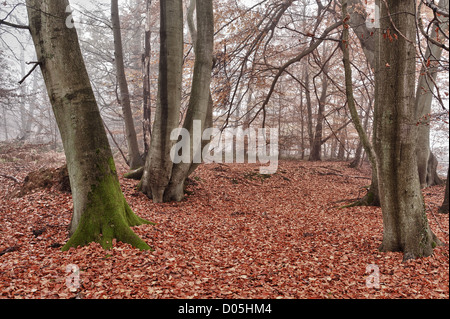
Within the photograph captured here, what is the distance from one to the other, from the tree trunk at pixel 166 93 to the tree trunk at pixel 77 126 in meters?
2.51

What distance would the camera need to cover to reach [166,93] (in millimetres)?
6441

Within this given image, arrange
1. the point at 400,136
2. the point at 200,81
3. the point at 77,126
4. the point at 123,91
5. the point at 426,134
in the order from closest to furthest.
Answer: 1. the point at 400,136
2. the point at 77,126
3. the point at 200,81
4. the point at 426,134
5. the point at 123,91

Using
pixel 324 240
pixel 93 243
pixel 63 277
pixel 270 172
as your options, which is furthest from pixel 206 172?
pixel 63 277

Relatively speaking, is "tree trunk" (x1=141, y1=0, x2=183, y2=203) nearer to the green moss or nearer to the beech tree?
the beech tree

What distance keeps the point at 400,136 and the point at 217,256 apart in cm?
287

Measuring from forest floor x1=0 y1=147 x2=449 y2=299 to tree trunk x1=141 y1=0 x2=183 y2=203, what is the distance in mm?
804

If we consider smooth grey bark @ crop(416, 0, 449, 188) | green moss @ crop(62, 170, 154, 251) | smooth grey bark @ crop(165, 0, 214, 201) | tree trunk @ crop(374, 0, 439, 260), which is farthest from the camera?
smooth grey bark @ crop(416, 0, 449, 188)

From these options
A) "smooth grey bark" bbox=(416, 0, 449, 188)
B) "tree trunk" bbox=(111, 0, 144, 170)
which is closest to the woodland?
"tree trunk" bbox=(111, 0, 144, 170)

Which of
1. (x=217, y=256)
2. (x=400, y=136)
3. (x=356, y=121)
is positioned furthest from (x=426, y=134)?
(x=217, y=256)

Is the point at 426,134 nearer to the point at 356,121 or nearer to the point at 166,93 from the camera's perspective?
the point at 356,121

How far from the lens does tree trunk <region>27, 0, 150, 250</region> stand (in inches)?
152

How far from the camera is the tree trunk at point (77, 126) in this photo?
12.7 feet

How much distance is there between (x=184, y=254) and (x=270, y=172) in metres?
8.22
